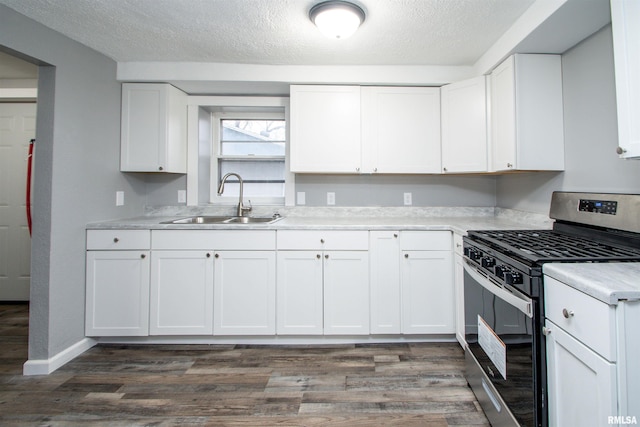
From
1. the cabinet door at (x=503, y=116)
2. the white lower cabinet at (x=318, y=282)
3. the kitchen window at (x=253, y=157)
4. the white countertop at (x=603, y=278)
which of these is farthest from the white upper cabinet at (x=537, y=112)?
the kitchen window at (x=253, y=157)

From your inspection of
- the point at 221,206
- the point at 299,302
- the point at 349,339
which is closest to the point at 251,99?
the point at 221,206

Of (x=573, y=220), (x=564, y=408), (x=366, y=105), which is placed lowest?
(x=564, y=408)

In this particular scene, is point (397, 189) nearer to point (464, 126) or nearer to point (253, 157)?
point (464, 126)

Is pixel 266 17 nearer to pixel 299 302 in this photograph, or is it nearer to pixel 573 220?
pixel 299 302

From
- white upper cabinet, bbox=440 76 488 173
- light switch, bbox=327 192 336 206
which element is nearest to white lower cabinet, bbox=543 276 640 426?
white upper cabinet, bbox=440 76 488 173

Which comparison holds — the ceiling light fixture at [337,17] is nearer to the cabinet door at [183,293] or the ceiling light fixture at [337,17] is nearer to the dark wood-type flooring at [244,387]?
the cabinet door at [183,293]

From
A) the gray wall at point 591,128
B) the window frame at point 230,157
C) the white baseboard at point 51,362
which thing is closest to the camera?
the gray wall at point 591,128

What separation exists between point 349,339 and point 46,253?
2.13 meters

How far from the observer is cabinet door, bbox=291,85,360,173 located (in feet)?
8.24

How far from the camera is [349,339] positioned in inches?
89.4

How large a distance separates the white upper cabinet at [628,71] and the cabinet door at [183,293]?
2.34 meters

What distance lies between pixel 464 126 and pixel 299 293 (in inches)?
72.8

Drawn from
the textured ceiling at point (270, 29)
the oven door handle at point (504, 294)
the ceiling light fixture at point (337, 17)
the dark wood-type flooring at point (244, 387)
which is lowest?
the dark wood-type flooring at point (244, 387)

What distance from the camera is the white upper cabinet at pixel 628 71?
3.68ft
